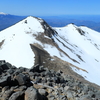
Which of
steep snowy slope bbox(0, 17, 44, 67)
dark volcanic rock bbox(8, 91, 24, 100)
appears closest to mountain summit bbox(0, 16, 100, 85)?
steep snowy slope bbox(0, 17, 44, 67)

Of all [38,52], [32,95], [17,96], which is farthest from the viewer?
[38,52]

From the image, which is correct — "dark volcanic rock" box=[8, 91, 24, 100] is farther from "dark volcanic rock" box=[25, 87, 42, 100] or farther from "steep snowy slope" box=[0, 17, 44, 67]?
"steep snowy slope" box=[0, 17, 44, 67]

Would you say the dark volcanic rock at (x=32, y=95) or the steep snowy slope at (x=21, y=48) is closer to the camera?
the dark volcanic rock at (x=32, y=95)

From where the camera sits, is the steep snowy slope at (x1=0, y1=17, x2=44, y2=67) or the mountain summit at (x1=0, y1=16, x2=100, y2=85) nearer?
the steep snowy slope at (x1=0, y1=17, x2=44, y2=67)

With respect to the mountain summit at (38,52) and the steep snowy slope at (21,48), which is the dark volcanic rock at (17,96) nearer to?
the mountain summit at (38,52)

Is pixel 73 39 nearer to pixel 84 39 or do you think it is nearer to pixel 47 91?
pixel 84 39

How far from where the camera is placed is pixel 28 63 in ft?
115

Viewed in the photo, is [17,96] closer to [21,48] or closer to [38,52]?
[38,52]

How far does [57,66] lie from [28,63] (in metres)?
7.91

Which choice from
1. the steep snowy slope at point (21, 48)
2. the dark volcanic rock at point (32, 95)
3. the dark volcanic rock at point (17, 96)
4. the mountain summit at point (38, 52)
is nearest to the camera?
the dark volcanic rock at point (32, 95)

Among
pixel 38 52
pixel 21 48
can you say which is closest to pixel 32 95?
pixel 38 52

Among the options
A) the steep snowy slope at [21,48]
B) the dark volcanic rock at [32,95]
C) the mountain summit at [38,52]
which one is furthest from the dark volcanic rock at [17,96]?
the steep snowy slope at [21,48]

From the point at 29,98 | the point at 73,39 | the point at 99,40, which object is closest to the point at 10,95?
the point at 29,98

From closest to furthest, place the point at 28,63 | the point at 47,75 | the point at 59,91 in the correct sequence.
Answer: the point at 59,91
the point at 47,75
the point at 28,63
